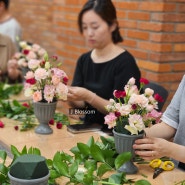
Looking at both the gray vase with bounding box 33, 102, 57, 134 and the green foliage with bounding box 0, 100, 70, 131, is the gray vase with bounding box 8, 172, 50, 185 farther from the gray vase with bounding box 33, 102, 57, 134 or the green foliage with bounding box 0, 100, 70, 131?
the green foliage with bounding box 0, 100, 70, 131

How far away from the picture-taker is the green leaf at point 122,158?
1574 mm

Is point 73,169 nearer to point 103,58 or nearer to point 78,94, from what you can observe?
point 78,94

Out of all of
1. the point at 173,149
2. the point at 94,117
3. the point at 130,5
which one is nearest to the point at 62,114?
the point at 94,117

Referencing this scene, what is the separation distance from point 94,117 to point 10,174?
1.15 m

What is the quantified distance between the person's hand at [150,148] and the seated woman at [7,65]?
1.77m

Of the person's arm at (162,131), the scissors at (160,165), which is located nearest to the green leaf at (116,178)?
the scissors at (160,165)

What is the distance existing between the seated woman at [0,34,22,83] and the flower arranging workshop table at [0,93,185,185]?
97cm

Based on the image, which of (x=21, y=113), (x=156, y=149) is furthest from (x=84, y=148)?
(x=21, y=113)

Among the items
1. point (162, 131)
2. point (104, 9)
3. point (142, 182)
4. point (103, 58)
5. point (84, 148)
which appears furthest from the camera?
point (103, 58)

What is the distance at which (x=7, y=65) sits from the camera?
326cm

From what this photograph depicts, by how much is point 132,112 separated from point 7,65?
188 cm

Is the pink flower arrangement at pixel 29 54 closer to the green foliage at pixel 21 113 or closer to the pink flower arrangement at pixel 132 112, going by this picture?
the green foliage at pixel 21 113

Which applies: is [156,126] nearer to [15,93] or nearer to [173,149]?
[173,149]

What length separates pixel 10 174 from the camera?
4.26 ft
